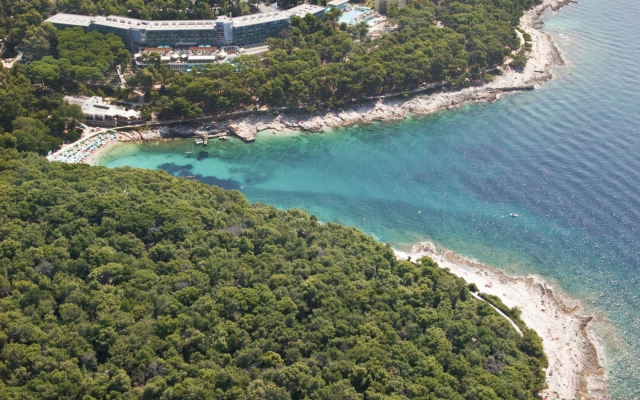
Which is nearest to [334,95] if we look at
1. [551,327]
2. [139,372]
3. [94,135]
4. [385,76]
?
[385,76]

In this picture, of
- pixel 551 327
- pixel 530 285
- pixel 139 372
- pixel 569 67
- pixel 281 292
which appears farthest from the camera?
pixel 569 67

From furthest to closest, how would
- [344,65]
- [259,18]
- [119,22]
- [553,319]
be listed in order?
1. [259,18]
2. [119,22]
3. [344,65]
4. [553,319]

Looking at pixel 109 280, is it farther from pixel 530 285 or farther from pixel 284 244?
pixel 530 285

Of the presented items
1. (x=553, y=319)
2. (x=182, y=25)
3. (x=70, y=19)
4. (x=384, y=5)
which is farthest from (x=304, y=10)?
(x=553, y=319)

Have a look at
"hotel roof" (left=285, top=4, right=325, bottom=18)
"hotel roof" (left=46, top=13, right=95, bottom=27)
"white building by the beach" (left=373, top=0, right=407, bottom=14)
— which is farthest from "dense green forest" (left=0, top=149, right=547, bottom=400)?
"white building by the beach" (left=373, top=0, right=407, bottom=14)

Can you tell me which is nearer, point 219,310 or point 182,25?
point 219,310

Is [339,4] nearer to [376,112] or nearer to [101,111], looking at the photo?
[376,112]

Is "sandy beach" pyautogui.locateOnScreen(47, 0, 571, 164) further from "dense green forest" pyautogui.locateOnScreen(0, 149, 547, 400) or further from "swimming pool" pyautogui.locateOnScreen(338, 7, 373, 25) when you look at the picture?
"swimming pool" pyautogui.locateOnScreen(338, 7, 373, 25)
